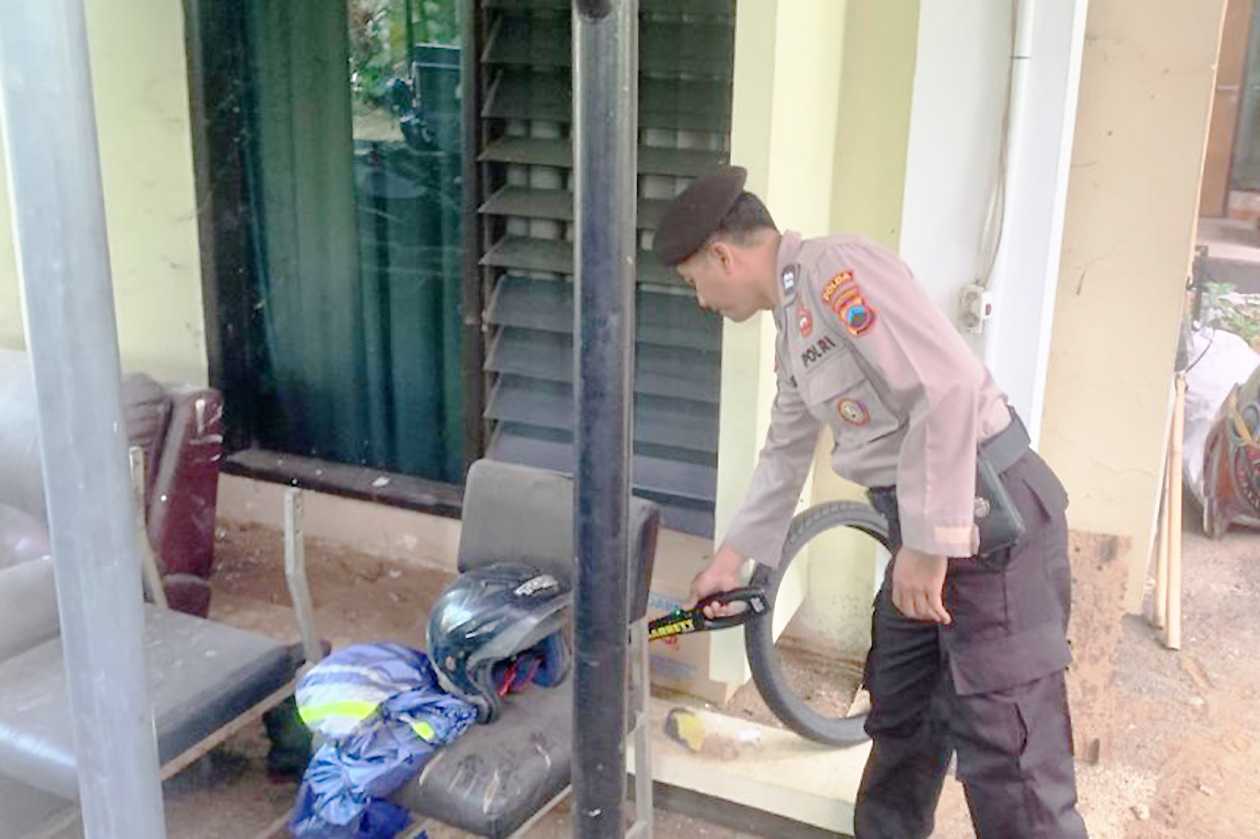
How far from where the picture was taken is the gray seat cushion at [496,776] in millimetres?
2010

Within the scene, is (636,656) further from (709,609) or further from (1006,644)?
(1006,644)

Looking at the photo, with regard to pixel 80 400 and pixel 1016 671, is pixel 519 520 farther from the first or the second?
pixel 80 400

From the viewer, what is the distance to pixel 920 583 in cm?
192

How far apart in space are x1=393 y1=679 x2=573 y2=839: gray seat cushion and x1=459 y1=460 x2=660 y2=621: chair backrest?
0.90 feet

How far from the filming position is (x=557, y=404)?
3.46 m

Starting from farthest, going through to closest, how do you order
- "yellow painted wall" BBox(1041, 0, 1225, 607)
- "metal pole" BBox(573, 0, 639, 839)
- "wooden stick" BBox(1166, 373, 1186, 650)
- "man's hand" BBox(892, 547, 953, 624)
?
"wooden stick" BBox(1166, 373, 1186, 650) → "yellow painted wall" BBox(1041, 0, 1225, 607) → "man's hand" BBox(892, 547, 953, 624) → "metal pole" BBox(573, 0, 639, 839)

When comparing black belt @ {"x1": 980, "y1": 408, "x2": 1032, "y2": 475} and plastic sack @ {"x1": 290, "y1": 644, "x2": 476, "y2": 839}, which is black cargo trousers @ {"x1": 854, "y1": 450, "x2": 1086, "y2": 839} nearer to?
black belt @ {"x1": 980, "y1": 408, "x2": 1032, "y2": 475}

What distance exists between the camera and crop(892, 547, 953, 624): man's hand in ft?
6.23

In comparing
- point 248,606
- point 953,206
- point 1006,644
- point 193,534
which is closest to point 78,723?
point 1006,644

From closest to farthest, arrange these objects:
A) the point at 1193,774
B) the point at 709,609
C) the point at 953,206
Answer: the point at 709,609, the point at 953,206, the point at 1193,774

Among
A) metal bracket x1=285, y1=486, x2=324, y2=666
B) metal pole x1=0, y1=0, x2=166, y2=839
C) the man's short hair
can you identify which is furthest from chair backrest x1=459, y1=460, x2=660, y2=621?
metal pole x1=0, y1=0, x2=166, y2=839

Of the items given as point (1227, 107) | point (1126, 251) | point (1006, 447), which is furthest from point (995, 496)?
point (1227, 107)

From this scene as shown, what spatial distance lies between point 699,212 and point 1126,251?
59.7 inches

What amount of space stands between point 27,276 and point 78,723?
0.30 m
